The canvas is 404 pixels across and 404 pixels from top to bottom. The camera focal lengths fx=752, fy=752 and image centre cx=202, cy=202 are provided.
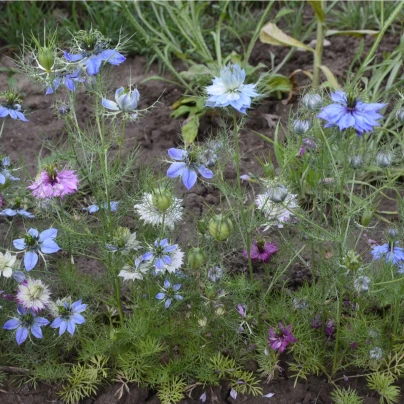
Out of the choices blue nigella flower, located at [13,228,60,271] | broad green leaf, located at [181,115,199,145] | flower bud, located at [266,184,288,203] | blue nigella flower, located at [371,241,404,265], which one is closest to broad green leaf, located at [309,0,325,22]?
broad green leaf, located at [181,115,199,145]

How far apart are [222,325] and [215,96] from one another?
675 mm

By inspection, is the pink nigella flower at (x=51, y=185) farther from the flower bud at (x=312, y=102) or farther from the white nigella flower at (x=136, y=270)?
the flower bud at (x=312, y=102)

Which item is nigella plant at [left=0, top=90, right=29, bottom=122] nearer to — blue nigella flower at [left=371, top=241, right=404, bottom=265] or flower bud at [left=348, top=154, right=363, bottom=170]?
flower bud at [left=348, top=154, right=363, bottom=170]

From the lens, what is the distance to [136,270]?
1.92 metres

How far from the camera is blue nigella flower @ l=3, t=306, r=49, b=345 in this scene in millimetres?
1954

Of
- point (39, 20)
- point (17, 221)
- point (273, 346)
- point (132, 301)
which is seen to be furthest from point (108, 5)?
point (273, 346)

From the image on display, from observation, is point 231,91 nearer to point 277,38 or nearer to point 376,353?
point 376,353

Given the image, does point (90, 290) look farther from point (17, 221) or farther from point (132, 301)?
point (17, 221)

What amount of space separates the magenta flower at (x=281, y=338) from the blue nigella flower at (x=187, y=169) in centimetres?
48

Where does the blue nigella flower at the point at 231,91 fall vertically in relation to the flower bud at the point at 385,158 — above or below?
above

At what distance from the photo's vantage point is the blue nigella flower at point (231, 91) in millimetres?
1636

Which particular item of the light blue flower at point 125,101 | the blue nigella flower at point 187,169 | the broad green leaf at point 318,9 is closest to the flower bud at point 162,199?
the blue nigella flower at point 187,169

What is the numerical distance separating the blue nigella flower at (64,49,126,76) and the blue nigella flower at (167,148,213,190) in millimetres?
261

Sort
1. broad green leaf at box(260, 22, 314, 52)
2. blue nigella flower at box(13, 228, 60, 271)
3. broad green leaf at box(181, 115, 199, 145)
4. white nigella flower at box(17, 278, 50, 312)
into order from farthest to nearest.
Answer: broad green leaf at box(260, 22, 314, 52), broad green leaf at box(181, 115, 199, 145), white nigella flower at box(17, 278, 50, 312), blue nigella flower at box(13, 228, 60, 271)
